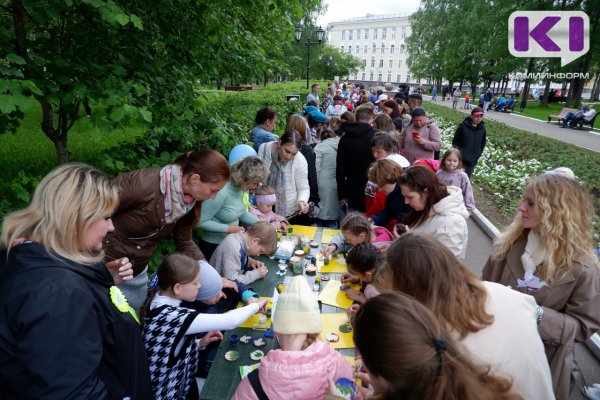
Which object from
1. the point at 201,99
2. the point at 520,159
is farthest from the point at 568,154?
the point at 201,99

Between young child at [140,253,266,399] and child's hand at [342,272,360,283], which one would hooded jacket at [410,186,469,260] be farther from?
young child at [140,253,266,399]

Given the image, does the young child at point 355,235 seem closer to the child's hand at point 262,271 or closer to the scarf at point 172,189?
the child's hand at point 262,271

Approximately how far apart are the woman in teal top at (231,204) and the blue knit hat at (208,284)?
0.89 metres

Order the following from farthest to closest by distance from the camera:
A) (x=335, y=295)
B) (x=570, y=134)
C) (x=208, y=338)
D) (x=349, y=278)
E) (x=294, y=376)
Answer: (x=570, y=134)
(x=349, y=278)
(x=335, y=295)
(x=208, y=338)
(x=294, y=376)

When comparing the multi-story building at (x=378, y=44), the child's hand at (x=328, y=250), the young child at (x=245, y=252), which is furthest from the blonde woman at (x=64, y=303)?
the multi-story building at (x=378, y=44)

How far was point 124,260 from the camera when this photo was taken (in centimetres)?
214

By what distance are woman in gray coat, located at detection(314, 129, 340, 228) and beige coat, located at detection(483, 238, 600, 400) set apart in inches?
127

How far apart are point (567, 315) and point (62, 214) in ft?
8.54

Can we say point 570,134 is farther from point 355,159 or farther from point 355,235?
point 355,235

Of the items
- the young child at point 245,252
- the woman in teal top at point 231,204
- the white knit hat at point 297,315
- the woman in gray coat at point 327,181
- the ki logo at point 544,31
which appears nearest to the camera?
the white knit hat at point 297,315

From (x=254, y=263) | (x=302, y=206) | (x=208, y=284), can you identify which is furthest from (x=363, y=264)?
(x=302, y=206)

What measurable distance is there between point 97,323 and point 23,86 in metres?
1.65

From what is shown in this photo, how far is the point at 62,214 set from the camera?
1379mm

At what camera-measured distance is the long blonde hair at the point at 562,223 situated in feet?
6.83
